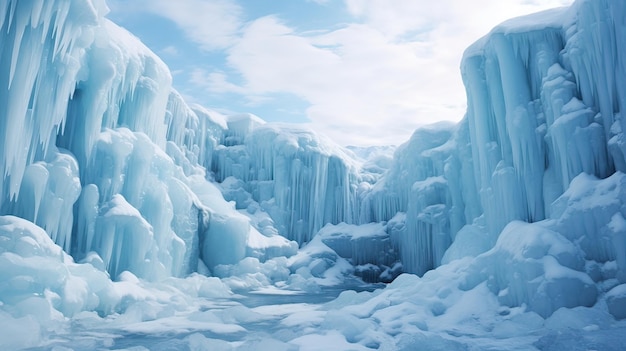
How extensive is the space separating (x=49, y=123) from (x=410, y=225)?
1926 centimetres

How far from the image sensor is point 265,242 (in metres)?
25.1

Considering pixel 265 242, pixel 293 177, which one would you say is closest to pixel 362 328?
pixel 265 242

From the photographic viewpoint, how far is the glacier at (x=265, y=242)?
27.8ft

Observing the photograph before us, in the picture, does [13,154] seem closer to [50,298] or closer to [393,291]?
[50,298]

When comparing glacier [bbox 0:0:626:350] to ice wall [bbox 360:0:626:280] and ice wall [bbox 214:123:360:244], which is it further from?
ice wall [bbox 214:123:360:244]

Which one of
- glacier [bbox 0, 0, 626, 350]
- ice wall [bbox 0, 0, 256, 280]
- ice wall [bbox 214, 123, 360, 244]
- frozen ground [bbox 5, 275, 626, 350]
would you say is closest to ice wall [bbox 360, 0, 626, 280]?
glacier [bbox 0, 0, 626, 350]

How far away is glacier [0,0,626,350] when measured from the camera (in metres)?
8.47

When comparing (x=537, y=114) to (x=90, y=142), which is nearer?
(x=90, y=142)

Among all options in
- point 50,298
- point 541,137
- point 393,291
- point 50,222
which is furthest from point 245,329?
point 541,137

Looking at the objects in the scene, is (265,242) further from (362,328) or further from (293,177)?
(362,328)

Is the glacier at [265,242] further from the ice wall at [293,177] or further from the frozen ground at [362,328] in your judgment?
the ice wall at [293,177]

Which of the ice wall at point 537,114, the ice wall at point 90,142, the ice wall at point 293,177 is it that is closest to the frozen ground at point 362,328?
the ice wall at point 537,114

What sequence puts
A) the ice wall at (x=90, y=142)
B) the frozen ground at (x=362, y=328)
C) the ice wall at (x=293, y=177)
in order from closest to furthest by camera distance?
1. the frozen ground at (x=362, y=328)
2. the ice wall at (x=90, y=142)
3. the ice wall at (x=293, y=177)

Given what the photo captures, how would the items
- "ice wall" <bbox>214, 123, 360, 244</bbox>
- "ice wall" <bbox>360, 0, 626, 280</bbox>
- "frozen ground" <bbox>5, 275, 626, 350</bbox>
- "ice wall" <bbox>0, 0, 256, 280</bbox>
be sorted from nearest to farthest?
1. "frozen ground" <bbox>5, 275, 626, 350</bbox>
2. "ice wall" <bbox>0, 0, 256, 280</bbox>
3. "ice wall" <bbox>360, 0, 626, 280</bbox>
4. "ice wall" <bbox>214, 123, 360, 244</bbox>
